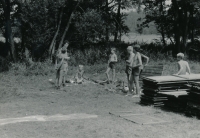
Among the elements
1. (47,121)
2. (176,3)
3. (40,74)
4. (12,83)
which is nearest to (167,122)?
(47,121)

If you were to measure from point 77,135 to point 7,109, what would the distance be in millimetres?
3818

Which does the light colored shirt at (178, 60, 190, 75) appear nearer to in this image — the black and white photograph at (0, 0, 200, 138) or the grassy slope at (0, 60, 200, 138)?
the black and white photograph at (0, 0, 200, 138)

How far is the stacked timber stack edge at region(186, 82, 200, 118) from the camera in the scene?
35.0 feet

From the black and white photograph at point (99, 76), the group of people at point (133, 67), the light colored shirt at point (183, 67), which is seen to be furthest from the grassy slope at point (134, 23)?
the light colored shirt at point (183, 67)

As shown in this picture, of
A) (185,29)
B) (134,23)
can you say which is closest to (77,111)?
(185,29)

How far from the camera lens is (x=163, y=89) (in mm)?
12227

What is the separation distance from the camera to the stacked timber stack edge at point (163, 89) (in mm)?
12080

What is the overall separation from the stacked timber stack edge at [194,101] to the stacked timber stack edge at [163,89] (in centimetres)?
81

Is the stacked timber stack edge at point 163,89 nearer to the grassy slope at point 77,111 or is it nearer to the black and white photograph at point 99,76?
the black and white photograph at point 99,76

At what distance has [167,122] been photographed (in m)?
9.95

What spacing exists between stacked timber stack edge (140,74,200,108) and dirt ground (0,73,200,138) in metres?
0.39

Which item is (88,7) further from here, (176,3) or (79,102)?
(79,102)

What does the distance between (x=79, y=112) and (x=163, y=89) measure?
2.87 meters

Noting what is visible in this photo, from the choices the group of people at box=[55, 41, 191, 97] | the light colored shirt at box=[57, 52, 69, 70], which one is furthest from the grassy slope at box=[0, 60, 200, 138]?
the light colored shirt at box=[57, 52, 69, 70]
